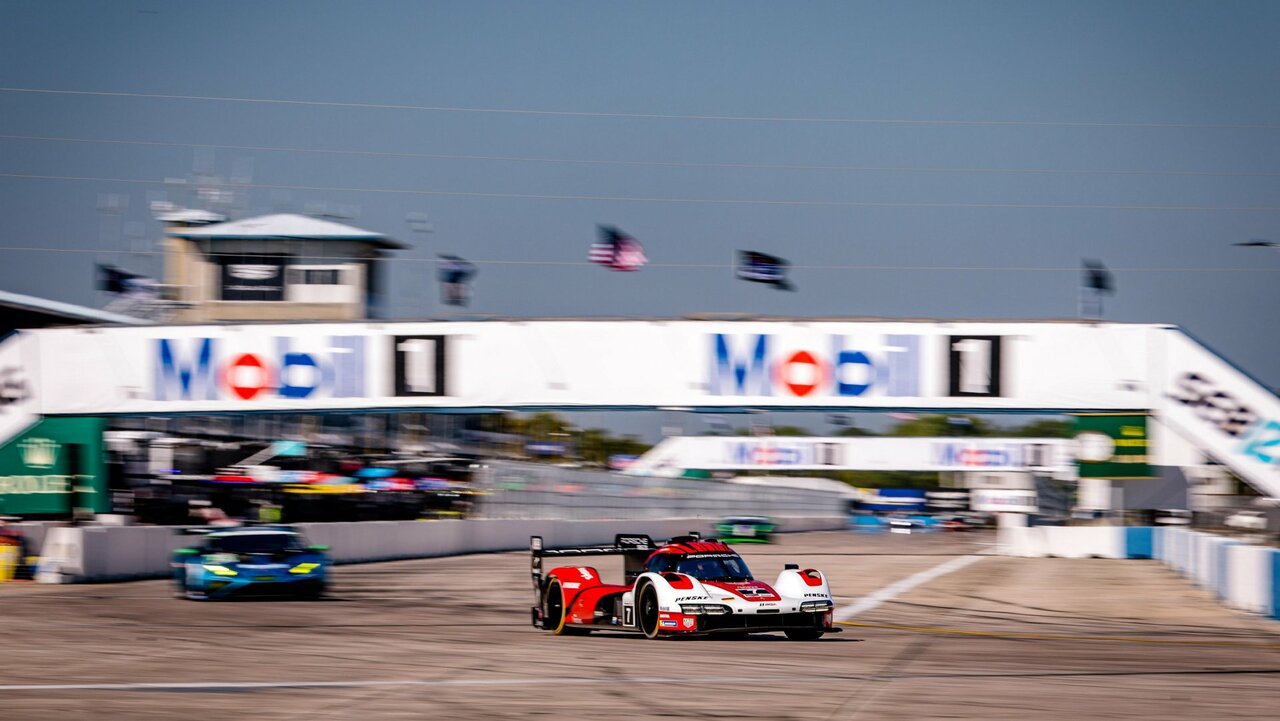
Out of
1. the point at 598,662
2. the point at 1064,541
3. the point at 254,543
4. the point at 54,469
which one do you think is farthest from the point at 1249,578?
the point at 1064,541

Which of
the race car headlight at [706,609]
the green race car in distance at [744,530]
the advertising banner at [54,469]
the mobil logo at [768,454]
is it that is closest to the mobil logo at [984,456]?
the mobil logo at [768,454]

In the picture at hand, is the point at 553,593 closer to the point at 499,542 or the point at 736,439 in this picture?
the point at 499,542

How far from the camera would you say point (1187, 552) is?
3103 cm

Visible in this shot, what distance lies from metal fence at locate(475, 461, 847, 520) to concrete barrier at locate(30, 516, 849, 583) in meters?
0.54

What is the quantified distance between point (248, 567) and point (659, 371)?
865cm

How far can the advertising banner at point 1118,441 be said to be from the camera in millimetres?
26656

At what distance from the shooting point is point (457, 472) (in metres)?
48.0

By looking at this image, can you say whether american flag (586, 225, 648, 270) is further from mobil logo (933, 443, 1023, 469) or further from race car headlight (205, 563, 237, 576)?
mobil logo (933, 443, 1023, 469)

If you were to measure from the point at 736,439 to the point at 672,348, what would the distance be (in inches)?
2658

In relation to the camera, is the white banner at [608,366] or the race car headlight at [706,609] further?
the white banner at [608,366]

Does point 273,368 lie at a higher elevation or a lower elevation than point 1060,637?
higher

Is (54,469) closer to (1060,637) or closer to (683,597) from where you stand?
(683,597)

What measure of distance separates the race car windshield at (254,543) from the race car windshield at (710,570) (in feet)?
30.5

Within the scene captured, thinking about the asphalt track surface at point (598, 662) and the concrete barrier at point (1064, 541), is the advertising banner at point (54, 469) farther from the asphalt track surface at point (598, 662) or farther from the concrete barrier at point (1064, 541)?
the concrete barrier at point (1064, 541)
